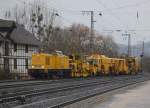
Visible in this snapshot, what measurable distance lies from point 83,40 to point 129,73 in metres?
50.6

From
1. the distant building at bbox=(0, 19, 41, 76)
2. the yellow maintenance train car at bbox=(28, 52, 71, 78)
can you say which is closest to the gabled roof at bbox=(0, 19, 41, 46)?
the distant building at bbox=(0, 19, 41, 76)

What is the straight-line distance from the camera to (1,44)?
56406mm

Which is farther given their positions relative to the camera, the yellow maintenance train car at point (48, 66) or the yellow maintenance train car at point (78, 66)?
the yellow maintenance train car at point (78, 66)

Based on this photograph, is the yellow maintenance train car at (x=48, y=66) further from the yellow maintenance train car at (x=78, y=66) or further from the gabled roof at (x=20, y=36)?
the gabled roof at (x=20, y=36)

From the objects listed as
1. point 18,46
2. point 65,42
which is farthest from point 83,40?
point 18,46

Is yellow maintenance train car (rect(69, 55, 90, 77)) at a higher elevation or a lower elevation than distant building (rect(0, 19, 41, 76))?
lower

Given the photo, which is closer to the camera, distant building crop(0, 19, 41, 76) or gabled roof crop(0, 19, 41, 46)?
distant building crop(0, 19, 41, 76)

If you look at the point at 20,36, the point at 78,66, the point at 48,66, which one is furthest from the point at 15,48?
the point at 48,66

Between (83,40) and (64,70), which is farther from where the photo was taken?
(83,40)

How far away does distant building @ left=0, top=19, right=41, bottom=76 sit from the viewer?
5171cm

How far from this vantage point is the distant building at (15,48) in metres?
51.7

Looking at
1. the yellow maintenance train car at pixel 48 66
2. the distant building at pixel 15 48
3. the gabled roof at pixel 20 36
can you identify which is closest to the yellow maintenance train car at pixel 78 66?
the yellow maintenance train car at pixel 48 66

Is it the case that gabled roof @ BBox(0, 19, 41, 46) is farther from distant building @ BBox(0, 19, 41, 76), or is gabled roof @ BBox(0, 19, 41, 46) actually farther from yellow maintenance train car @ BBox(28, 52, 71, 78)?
yellow maintenance train car @ BBox(28, 52, 71, 78)

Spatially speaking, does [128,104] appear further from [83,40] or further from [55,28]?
[83,40]
